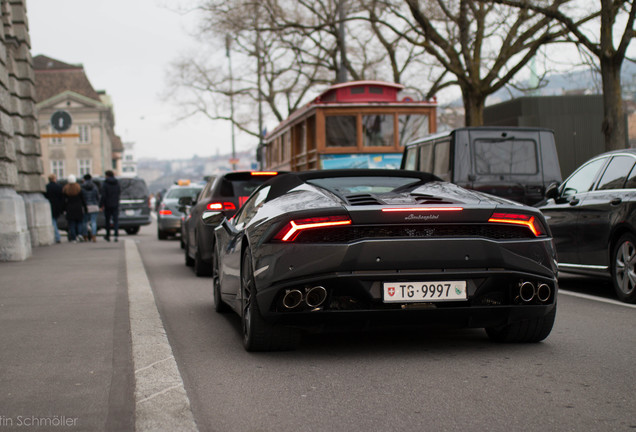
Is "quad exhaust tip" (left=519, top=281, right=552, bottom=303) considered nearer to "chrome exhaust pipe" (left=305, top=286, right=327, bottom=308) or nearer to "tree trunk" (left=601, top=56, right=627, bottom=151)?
"chrome exhaust pipe" (left=305, top=286, right=327, bottom=308)

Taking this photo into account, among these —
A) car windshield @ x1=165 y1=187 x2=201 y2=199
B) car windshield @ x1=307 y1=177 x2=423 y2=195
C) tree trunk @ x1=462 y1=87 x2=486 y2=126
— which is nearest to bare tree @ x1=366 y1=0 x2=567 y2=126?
tree trunk @ x1=462 y1=87 x2=486 y2=126

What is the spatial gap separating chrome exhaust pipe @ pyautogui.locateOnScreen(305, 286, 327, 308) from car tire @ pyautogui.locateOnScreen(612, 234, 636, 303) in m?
4.38

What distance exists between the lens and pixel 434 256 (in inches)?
219

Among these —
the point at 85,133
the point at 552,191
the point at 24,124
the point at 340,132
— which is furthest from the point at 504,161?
the point at 85,133

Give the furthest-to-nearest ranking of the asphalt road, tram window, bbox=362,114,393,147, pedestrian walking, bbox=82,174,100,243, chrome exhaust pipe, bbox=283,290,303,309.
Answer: pedestrian walking, bbox=82,174,100,243 < tram window, bbox=362,114,393,147 < chrome exhaust pipe, bbox=283,290,303,309 < the asphalt road

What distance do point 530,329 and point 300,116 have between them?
15101mm

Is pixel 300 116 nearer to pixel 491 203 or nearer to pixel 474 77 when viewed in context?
pixel 474 77

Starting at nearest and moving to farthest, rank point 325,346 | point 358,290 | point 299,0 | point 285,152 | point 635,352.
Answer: point 358,290 → point 635,352 → point 325,346 → point 285,152 → point 299,0

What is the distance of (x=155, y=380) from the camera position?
→ 17.1 ft

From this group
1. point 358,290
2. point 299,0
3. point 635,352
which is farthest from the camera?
point 299,0

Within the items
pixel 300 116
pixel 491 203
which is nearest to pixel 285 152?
pixel 300 116

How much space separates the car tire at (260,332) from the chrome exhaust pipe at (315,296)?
1.37 ft

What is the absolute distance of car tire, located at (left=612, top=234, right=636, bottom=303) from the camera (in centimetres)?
881

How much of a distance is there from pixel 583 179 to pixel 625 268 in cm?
165
